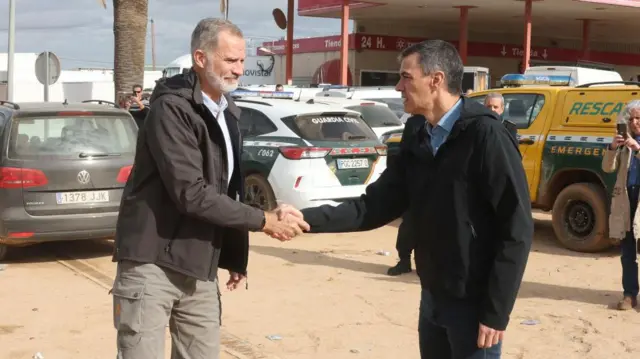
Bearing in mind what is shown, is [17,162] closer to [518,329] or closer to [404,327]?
[404,327]

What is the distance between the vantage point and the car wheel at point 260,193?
11.7 m

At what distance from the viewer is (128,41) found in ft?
62.0

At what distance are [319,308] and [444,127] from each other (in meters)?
4.20

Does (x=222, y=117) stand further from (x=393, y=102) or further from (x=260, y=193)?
(x=393, y=102)

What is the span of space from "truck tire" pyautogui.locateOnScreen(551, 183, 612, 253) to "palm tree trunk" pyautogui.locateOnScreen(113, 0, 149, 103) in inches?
438

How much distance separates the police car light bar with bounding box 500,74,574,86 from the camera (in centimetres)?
1656

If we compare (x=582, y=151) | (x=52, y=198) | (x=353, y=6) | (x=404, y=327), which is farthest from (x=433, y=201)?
(x=353, y=6)

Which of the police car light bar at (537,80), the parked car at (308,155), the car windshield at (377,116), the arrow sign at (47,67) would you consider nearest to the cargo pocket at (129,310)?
the parked car at (308,155)

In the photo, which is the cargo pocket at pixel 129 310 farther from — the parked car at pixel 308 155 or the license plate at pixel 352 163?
the license plate at pixel 352 163

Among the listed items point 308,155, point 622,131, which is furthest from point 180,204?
point 308,155

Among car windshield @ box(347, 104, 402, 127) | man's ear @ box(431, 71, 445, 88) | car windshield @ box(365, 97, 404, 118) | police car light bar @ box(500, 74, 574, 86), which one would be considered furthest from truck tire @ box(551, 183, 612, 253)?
car windshield @ box(365, 97, 404, 118)

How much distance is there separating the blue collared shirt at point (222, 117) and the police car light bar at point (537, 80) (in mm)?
12944

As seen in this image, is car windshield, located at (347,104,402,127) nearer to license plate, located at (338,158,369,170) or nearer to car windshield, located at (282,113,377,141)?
car windshield, located at (282,113,377,141)

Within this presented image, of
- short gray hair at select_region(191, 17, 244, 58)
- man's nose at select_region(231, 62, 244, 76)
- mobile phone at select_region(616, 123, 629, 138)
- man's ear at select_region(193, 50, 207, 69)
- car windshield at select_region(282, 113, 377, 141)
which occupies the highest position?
short gray hair at select_region(191, 17, 244, 58)
